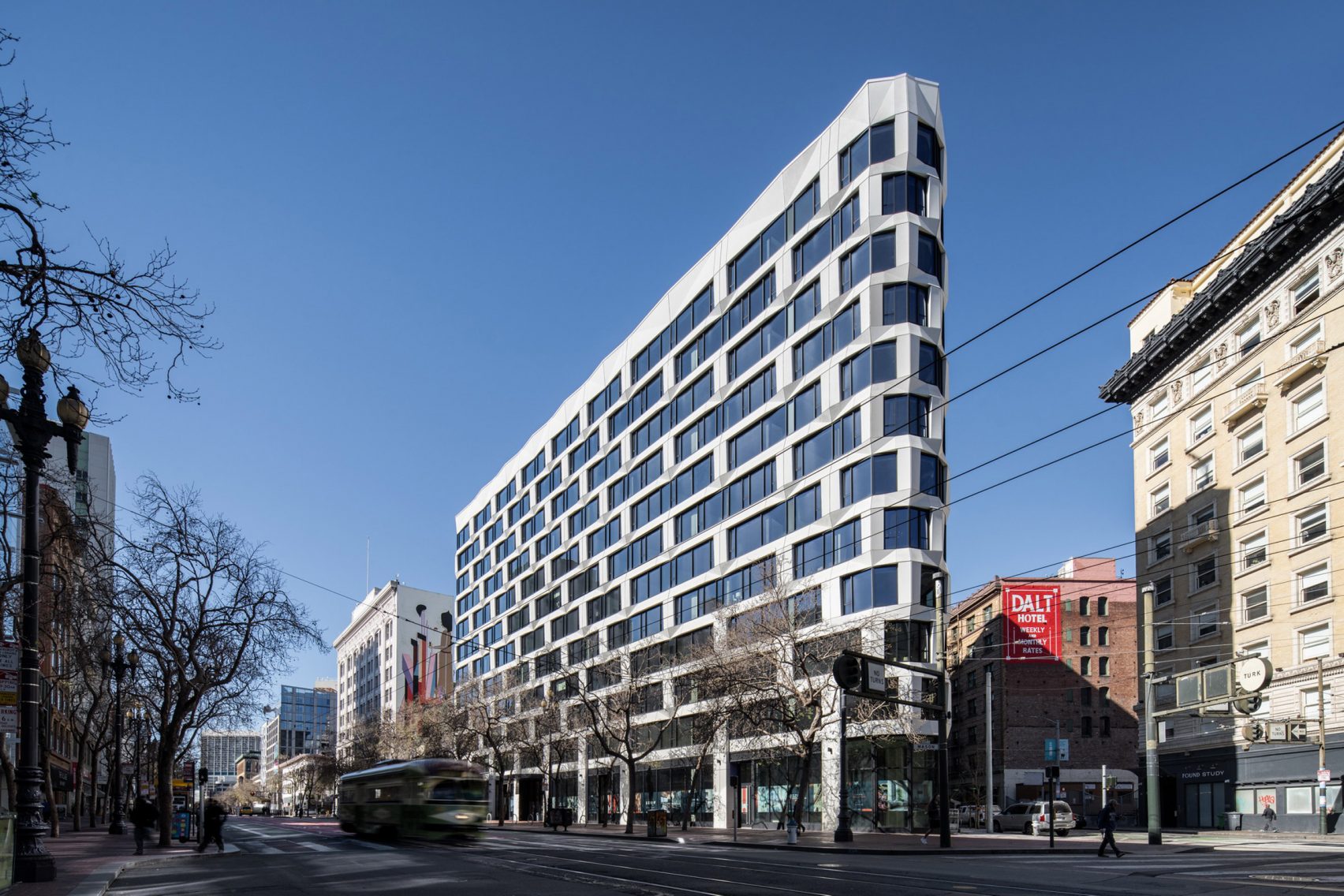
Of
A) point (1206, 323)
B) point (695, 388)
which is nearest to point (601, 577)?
point (695, 388)

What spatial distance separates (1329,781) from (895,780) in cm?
1881

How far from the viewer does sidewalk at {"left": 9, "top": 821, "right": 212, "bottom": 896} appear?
18.5m

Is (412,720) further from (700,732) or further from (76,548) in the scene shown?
(76,548)

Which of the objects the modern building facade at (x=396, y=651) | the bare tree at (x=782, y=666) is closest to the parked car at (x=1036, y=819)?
the bare tree at (x=782, y=666)

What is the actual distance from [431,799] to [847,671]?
18.6 m

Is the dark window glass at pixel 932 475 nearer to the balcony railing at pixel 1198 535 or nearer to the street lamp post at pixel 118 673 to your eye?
the balcony railing at pixel 1198 535

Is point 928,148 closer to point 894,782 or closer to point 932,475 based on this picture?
point 932,475

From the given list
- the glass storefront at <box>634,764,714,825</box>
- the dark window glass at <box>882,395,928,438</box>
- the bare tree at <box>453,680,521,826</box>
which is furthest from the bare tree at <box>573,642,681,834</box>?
the dark window glass at <box>882,395,928,438</box>

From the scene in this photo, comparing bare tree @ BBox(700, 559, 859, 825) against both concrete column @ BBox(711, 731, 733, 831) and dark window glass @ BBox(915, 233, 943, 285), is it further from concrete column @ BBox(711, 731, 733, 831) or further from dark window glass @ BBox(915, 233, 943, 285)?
dark window glass @ BBox(915, 233, 943, 285)

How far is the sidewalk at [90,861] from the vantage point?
18.5 m

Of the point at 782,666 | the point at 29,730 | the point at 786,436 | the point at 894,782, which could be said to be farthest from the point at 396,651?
the point at 29,730

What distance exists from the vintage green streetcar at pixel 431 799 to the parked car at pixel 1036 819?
27493 mm

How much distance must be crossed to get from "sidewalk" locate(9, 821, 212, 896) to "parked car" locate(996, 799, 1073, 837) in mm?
38432

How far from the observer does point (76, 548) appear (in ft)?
116
